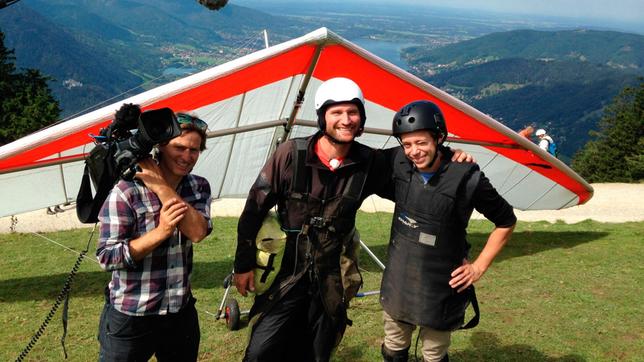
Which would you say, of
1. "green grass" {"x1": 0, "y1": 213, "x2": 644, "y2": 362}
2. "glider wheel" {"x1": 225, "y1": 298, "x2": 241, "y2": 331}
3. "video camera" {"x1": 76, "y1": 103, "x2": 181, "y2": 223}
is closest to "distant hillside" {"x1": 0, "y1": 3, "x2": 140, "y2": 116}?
"green grass" {"x1": 0, "y1": 213, "x2": 644, "y2": 362}

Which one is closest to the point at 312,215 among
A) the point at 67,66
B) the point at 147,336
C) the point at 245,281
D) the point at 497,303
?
the point at 245,281

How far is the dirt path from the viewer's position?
11.8 meters

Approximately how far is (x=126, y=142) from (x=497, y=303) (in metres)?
4.34

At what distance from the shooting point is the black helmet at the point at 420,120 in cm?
256

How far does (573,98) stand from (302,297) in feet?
666

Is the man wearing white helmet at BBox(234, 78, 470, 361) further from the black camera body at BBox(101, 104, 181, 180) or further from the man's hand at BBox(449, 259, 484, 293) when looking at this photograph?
the black camera body at BBox(101, 104, 181, 180)

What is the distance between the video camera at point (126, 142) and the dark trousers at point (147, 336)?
0.56 meters

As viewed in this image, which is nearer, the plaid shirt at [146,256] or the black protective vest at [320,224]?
the plaid shirt at [146,256]

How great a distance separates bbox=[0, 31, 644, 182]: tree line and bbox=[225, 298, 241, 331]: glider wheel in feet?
93.2

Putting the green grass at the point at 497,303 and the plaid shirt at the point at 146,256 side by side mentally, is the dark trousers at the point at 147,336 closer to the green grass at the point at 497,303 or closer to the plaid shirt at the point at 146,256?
the plaid shirt at the point at 146,256

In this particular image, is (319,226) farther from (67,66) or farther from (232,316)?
(67,66)

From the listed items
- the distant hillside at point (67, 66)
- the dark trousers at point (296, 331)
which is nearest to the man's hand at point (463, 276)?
the dark trousers at point (296, 331)

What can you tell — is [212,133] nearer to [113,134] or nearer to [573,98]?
[113,134]

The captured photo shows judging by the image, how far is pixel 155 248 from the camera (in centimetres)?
222
